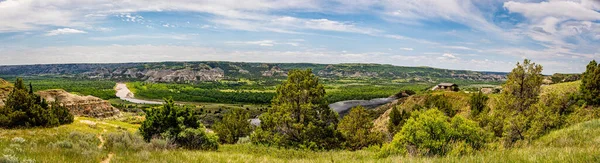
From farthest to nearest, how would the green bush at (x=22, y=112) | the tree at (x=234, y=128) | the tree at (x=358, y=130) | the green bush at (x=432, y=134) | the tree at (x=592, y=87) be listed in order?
the tree at (x=234, y=128), the green bush at (x=22, y=112), the tree at (x=592, y=87), the tree at (x=358, y=130), the green bush at (x=432, y=134)

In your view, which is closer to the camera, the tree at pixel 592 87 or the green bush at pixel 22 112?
the tree at pixel 592 87

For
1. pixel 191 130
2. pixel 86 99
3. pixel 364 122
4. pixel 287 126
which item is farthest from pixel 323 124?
pixel 86 99

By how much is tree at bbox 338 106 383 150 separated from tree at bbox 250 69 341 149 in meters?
3.28

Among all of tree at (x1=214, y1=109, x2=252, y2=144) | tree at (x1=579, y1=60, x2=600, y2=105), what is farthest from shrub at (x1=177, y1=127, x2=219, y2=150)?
tree at (x1=579, y1=60, x2=600, y2=105)

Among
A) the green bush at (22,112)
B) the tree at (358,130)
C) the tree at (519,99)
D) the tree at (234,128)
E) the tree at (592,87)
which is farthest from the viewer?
the tree at (234,128)

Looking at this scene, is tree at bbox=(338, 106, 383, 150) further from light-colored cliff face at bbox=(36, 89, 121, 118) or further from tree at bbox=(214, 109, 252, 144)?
light-colored cliff face at bbox=(36, 89, 121, 118)

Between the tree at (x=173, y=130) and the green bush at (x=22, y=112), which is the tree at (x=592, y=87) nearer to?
the tree at (x=173, y=130)

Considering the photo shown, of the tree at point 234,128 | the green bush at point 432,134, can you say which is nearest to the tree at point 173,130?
the green bush at point 432,134

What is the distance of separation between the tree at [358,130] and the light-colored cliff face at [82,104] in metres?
66.5

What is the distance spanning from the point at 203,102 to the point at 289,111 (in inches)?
5624

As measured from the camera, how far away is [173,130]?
2166cm

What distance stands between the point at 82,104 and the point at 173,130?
218 ft

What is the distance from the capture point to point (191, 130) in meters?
20.4

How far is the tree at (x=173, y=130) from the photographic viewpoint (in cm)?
2025
